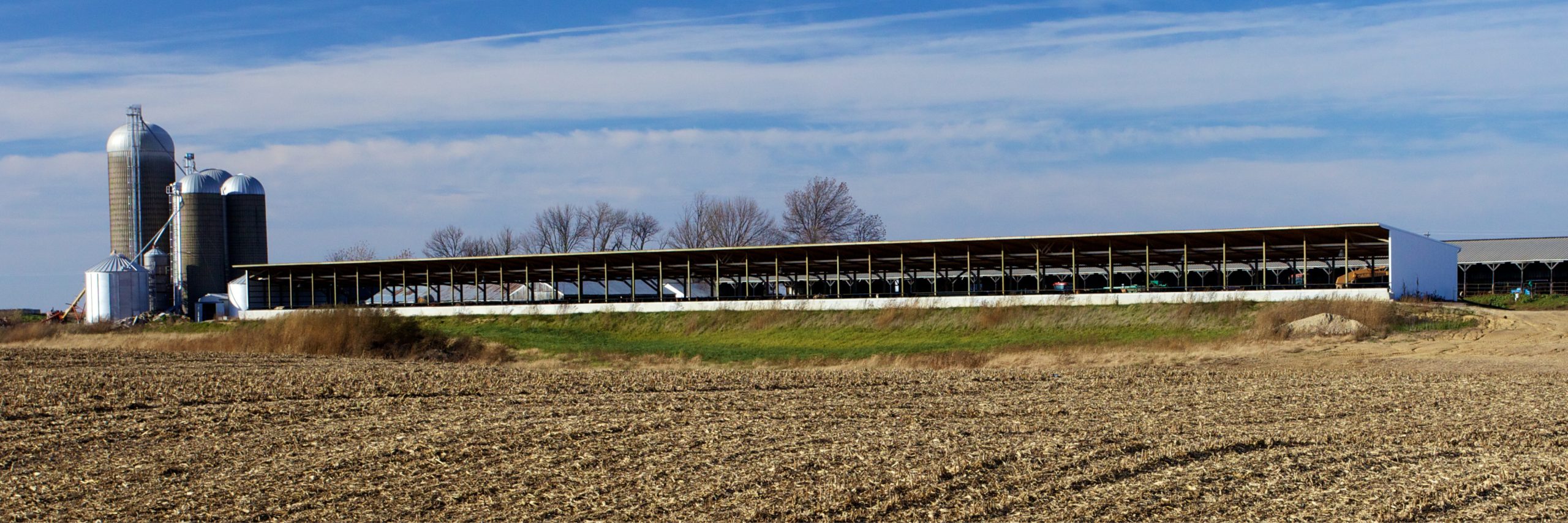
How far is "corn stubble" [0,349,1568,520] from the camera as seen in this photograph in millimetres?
8711

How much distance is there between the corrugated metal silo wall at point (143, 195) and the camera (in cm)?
7000

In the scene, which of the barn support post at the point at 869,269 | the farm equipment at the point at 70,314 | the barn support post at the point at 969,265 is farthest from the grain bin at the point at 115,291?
the barn support post at the point at 969,265

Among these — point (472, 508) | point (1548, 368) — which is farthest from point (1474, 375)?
point (472, 508)

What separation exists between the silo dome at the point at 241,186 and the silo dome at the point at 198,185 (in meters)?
0.70

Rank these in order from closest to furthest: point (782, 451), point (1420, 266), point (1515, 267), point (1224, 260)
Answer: point (782, 451) → point (1420, 266) → point (1224, 260) → point (1515, 267)

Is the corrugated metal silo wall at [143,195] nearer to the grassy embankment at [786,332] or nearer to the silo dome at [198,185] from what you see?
the silo dome at [198,185]

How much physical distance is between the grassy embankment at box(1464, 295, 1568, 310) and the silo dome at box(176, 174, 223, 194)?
65457mm

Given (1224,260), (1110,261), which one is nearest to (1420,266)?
(1224,260)

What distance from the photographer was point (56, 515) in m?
8.71

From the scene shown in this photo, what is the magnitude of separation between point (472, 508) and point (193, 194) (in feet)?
225

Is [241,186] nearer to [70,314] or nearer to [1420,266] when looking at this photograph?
[70,314]

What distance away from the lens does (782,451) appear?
10617mm

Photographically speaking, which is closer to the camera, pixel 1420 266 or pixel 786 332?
pixel 1420 266

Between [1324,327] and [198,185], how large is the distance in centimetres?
6207
